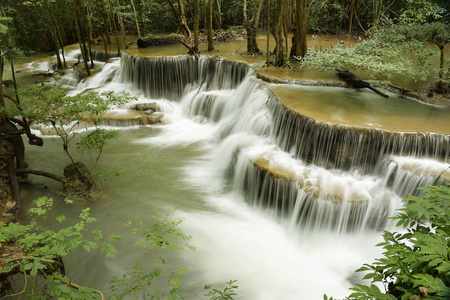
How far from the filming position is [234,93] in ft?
34.9

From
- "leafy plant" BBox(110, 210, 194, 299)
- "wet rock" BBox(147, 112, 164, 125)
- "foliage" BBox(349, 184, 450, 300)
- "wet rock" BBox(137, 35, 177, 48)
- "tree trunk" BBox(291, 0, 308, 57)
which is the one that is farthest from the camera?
"wet rock" BBox(137, 35, 177, 48)

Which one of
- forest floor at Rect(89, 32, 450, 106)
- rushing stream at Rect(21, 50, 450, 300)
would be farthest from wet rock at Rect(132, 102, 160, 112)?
rushing stream at Rect(21, 50, 450, 300)

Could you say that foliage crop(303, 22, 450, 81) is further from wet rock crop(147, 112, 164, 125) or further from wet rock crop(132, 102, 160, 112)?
wet rock crop(132, 102, 160, 112)

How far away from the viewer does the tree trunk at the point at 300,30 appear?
10.3 metres

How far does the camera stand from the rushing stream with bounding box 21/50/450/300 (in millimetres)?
5258

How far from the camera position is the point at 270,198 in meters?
6.36

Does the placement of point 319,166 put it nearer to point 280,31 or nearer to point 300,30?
point 280,31

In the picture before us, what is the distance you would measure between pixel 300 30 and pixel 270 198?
7.18m

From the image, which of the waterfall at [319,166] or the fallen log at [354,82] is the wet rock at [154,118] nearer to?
the waterfall at [319,166]

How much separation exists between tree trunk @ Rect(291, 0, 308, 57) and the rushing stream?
11.2ft

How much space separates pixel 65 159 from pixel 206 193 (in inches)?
178

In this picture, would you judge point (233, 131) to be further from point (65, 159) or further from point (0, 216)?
point (0, 216)

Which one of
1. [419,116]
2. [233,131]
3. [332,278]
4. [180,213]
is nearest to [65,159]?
[180,213]

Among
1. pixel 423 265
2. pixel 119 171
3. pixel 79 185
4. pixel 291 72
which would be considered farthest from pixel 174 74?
pixel 423 265
